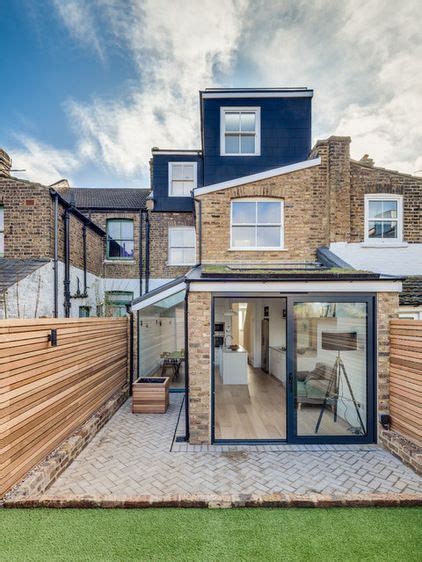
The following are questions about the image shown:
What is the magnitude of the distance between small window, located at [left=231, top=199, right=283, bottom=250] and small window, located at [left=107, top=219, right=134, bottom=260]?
658 centimetres

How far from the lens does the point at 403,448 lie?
4.59 meters

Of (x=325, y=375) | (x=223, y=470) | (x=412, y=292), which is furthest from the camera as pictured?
(x=412, y=292)

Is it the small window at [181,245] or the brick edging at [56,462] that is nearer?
the brick edging at [56,462]

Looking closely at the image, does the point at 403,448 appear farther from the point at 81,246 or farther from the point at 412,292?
the point at 81,246

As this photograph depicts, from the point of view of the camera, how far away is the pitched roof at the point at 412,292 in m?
7.31

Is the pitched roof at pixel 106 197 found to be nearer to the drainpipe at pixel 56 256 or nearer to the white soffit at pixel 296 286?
the drainpipe at pixel 56 256

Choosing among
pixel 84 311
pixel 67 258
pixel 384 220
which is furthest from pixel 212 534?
pixel 84 311

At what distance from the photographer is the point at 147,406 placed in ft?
22.7

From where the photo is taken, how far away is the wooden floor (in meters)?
5.34

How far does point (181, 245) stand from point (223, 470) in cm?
1059

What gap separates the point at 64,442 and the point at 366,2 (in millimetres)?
11964

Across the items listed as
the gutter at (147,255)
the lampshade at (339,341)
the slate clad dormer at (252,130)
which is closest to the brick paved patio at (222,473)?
the lampshade at (339,341)

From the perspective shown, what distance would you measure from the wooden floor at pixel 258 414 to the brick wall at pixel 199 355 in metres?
0.75

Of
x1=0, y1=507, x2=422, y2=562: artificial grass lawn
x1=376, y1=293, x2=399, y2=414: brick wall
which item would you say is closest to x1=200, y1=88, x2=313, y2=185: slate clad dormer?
x1=376, y1=293, x2=399, y2=414: brick wall
